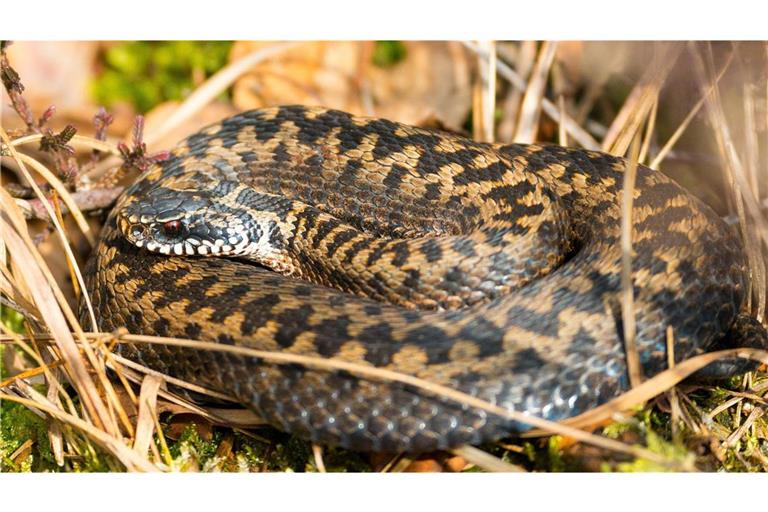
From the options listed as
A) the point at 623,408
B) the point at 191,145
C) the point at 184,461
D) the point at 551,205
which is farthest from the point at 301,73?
the point at 623,408

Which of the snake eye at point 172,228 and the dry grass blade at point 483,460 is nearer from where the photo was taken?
the dry grass blade at point 483,460

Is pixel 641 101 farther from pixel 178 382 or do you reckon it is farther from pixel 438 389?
pixel 178 382

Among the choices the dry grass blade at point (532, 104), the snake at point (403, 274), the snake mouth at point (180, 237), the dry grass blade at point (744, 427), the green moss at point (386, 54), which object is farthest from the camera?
the green moss at point (386, 54)

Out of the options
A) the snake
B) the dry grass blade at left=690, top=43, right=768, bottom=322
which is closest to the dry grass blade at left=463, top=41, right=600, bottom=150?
the snake

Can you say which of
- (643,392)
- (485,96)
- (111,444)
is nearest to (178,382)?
(111,444)

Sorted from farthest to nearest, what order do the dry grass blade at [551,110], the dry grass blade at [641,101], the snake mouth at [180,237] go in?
the dry grass blade at [551,110] → the dry grass blade at [641,101] → the snake mouth at [180,237]

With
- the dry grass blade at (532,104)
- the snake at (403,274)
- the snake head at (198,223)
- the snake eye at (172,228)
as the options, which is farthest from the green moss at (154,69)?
the dry grass blade at (532,104)

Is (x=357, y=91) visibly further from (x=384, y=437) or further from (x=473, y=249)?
(x=384, y=437)

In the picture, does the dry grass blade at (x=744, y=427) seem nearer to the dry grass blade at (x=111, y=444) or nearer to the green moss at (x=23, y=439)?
the dry grass blade at (x=111, y=444)
